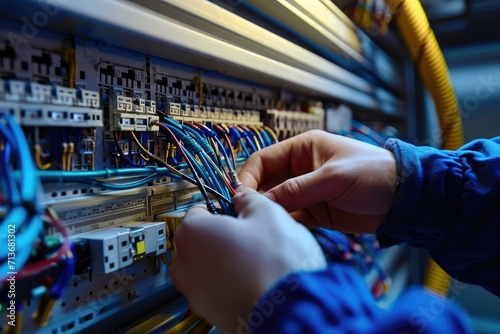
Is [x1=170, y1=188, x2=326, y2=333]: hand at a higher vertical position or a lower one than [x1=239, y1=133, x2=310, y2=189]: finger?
lower

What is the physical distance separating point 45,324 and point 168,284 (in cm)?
29

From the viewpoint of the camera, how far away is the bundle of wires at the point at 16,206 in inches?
16.5

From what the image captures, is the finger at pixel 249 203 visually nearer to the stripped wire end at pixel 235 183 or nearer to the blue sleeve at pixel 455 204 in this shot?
the stripped wire end at pixel 235 183

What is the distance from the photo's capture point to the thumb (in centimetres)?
69

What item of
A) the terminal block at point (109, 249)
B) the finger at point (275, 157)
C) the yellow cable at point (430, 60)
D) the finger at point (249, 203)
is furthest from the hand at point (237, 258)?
the yellow cable at point (430, 60)

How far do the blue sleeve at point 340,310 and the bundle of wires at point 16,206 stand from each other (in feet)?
0.92

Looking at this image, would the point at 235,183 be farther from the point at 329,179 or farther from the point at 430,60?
the point at 430,60

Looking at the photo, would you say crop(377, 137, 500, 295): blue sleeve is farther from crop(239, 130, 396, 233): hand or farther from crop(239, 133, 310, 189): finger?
crop(239, 133, 310, 189): finger

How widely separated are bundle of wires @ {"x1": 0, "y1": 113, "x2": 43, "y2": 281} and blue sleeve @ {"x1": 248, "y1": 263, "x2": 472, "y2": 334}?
0.92 ft

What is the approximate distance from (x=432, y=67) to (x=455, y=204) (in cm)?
102

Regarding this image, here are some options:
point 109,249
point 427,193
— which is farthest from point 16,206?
point 427,193

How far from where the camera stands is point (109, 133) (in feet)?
2.14

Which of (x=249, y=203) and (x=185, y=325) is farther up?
(x=249, y=203)

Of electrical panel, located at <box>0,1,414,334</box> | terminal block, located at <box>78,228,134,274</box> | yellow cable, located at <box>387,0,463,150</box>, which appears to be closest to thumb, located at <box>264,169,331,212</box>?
electrical panel, located at <box>0,1,414,334</box>
